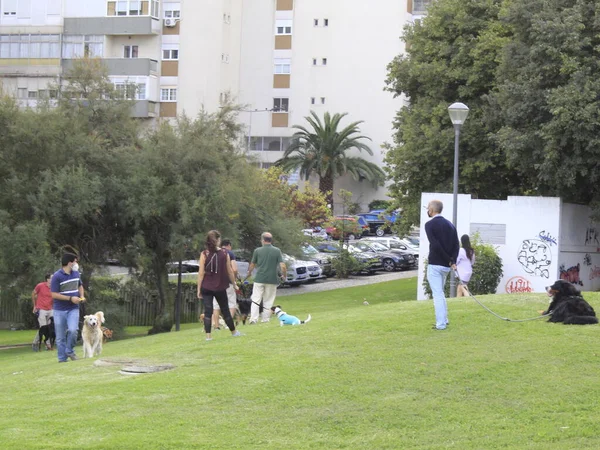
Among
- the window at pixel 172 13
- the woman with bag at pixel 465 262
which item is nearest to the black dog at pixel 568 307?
the woman with bag at pixel 465 262

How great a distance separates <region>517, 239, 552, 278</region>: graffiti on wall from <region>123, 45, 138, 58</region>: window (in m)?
43.3

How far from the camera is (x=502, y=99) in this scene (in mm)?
29703

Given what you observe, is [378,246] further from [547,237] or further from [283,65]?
[547,237]

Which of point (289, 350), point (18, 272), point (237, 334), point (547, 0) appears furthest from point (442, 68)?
point (289, 350)

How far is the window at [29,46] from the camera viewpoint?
205 feet

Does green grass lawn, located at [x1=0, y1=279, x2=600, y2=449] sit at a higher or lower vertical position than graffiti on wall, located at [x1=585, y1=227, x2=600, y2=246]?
lower

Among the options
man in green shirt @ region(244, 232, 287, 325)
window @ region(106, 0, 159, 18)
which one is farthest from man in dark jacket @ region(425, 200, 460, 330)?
window @ region(106, 0, 159, 18)

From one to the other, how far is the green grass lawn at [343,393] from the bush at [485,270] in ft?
41.0

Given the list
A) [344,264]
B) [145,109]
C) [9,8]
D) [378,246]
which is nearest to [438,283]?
[344,264]

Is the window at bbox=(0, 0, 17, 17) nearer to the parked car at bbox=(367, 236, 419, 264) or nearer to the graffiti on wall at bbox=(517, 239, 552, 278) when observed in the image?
the parked car at bbox=(367, 236, 419, 264)

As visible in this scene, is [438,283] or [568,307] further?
[568,307]

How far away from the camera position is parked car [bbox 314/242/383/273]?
48656 millimetres

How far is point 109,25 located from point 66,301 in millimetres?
50518

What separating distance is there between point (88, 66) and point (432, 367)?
72.5ft
